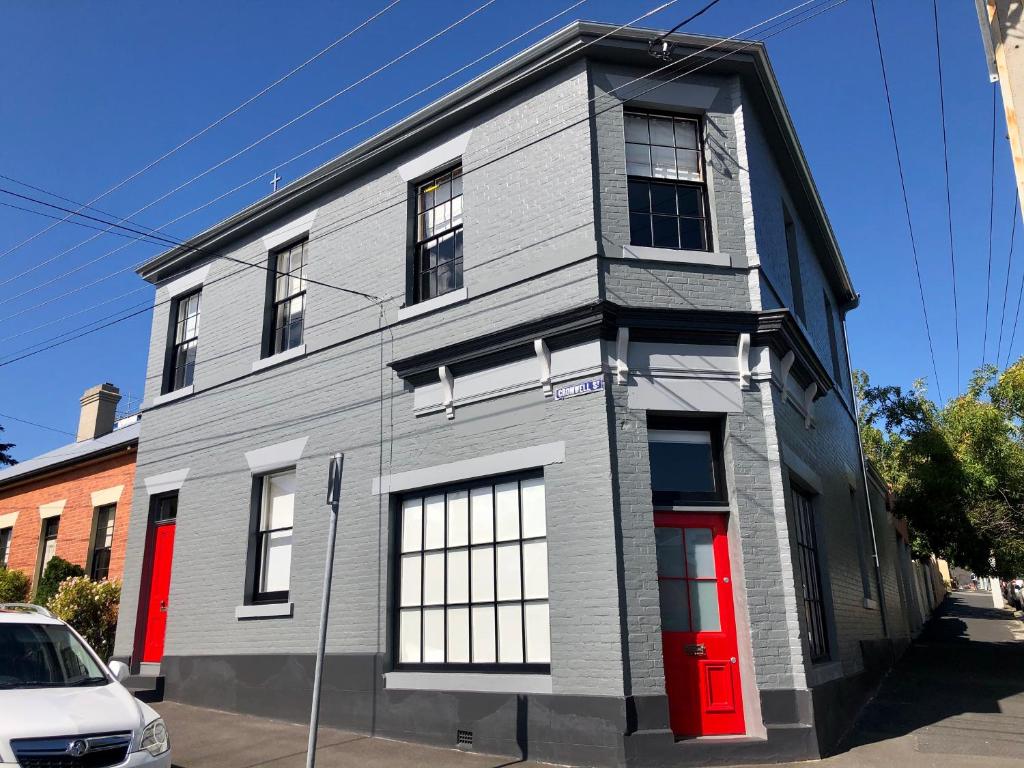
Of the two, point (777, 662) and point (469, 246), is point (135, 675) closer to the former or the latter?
point (469, 246)

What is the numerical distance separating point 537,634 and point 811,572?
388 cm

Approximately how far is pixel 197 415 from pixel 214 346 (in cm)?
119

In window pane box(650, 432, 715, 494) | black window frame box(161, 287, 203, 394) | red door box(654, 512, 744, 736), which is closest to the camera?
red door box(654, 512, 744, 736)

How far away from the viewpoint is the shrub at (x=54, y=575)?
1582 centimetres

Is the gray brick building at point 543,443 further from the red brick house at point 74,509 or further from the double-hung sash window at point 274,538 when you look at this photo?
the red brick house at point 74,509

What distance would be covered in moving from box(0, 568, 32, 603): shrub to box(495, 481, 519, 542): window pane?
13.0 metres

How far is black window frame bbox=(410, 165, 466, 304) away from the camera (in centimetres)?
1103

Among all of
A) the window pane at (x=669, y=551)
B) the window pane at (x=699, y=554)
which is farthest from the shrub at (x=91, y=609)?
the window pane at (x=699, y=554)

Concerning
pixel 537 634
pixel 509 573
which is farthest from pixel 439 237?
pixel 537 634

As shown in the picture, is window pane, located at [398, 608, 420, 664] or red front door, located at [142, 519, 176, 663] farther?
red front door, located at [142, 519, 176, 663]

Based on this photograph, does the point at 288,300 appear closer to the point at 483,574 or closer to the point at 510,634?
the point at 483,574

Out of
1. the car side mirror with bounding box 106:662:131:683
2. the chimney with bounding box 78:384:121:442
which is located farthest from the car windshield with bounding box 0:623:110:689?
the chimney with bounding box 78:384:121:442

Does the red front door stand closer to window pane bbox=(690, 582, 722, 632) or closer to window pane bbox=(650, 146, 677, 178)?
window pane bbox=(690, 582, 722, 632)

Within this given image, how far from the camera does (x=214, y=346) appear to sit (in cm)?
1381
